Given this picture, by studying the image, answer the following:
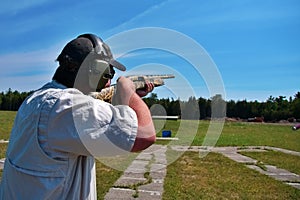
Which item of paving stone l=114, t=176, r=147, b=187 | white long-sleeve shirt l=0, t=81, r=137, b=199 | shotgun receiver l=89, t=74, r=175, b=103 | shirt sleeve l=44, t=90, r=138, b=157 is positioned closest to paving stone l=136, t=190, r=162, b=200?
paving stone l=114, t=176, r=147, b=187

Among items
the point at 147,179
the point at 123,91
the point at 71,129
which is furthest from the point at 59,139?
the point at 147,179

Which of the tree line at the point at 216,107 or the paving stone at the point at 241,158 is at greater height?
the tree line at the point at 216,107

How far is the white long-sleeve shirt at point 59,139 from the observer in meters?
1.38

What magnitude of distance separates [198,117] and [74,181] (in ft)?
2.53

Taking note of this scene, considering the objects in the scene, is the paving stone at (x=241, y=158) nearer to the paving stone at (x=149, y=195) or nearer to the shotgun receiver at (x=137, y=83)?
the paving stone at (x=149, y=195)

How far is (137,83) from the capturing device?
6.23 ft

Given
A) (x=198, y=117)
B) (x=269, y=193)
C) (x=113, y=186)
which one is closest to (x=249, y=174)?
(x=269, y=193)

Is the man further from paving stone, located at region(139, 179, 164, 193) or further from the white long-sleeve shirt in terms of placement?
paving stone, located at region(139, 179, 164, 193)

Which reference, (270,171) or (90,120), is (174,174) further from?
(90,120)

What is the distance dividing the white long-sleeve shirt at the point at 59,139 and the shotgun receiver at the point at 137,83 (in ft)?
0.72

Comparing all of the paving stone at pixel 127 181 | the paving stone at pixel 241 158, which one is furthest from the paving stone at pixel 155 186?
the paving stone at pixel 241 158

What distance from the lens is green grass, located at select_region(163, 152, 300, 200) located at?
21.8 ft

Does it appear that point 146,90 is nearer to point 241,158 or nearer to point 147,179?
point 147,179

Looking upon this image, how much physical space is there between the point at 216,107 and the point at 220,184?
6051mm
